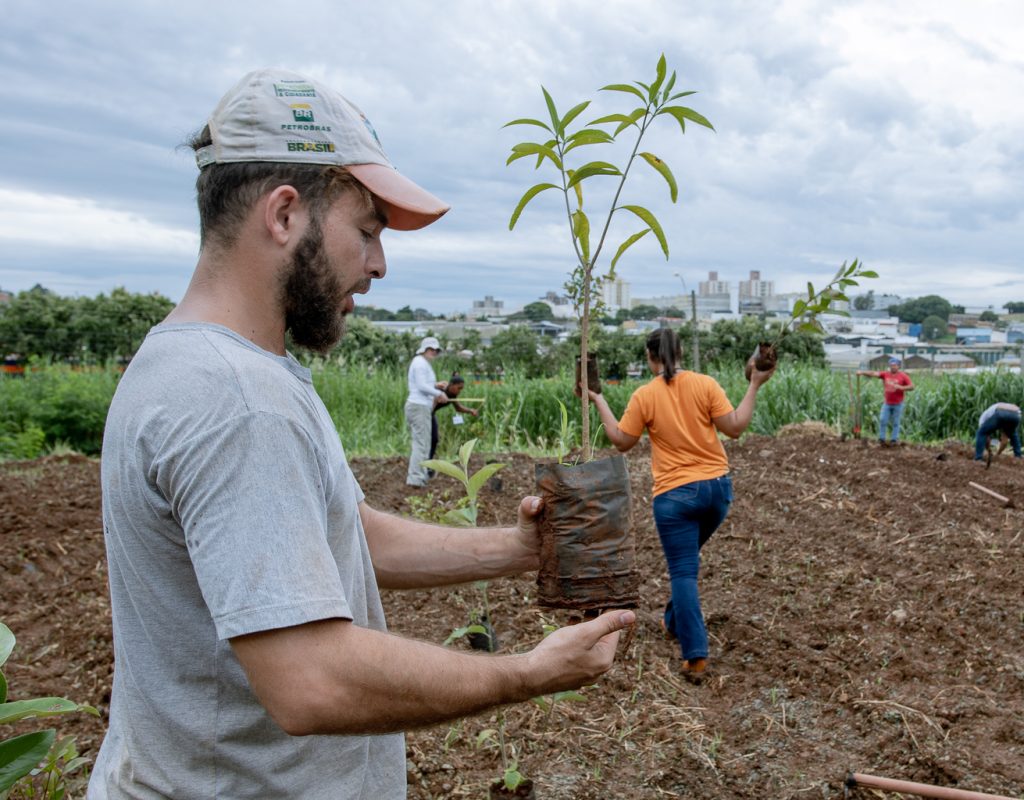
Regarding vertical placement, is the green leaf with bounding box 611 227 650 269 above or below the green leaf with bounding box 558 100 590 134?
below

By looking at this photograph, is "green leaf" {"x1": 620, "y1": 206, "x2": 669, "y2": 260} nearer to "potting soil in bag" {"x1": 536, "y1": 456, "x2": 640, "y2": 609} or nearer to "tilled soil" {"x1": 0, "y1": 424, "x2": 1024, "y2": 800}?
"potting soil in bag" {"x1": 536, "y1": 456, "x2": 640, "y2": 609}

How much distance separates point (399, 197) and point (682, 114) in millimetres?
788

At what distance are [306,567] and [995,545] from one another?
664 cm

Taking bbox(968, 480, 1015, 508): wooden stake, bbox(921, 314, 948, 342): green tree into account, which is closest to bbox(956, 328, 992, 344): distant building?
bbox(921, 314, 948, 342): green tree

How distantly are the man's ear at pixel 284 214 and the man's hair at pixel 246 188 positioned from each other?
0.01m

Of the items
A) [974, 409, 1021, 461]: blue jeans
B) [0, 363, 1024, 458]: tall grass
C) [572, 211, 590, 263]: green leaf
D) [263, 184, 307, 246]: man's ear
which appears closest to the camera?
[263, 184, 307, 246]: man's ear

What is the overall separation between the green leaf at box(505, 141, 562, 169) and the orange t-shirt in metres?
2.33

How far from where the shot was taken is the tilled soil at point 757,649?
3195mm

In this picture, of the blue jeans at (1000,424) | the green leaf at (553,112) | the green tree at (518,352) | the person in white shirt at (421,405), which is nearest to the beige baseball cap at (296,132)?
the green leaf at (553,112)

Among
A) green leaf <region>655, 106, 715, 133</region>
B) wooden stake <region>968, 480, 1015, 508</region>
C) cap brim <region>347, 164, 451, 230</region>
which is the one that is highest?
green leaf <region>655, 106, 715, 133</region>

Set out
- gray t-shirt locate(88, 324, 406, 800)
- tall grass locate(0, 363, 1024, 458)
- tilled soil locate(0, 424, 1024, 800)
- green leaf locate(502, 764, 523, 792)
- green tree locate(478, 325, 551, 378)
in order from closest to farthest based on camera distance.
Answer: gray t-shirt locate(88, 324, 406, 800)
green leaf locate(502, 764, 523, 792)
tilled soil locate(0, 424, 1024, 800)
tall grass locate(0, 363, 1024, 458)
green tree locate(478, 325, 551, 378)

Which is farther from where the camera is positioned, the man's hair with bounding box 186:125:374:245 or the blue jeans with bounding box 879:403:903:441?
the blue jeans with bounding box 879:403:903:441

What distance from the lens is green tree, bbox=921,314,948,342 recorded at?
1640 inches

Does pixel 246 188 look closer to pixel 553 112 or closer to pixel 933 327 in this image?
pixel 553 112
